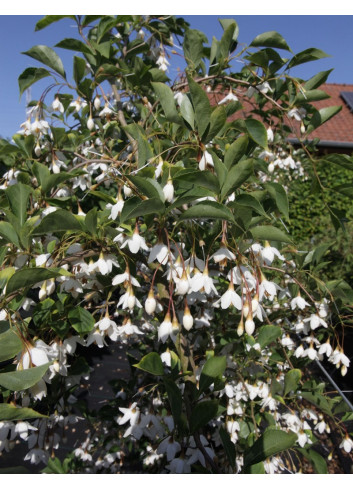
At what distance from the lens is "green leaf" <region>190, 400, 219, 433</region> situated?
2.78 feet

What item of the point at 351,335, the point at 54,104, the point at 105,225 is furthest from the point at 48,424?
the point at 351,335

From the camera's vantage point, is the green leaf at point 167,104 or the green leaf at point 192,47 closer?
the green leaf at point 167,104

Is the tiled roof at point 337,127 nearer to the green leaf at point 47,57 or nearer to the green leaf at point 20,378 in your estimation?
the green leaf at point 47,57

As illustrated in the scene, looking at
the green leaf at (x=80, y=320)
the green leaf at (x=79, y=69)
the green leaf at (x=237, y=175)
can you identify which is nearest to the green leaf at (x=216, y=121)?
the green leaf at (x=237, y=175)

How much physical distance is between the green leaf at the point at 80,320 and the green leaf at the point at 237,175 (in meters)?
0.55

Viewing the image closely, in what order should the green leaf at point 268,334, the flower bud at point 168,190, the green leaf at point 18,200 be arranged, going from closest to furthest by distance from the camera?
the flower bud at point 168,190, the green leaf at point 18,200, the green leaf at point 268,334

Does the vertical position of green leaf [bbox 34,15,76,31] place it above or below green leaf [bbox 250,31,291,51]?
above

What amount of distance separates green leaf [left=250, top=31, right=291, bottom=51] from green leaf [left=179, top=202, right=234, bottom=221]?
0.80 meters

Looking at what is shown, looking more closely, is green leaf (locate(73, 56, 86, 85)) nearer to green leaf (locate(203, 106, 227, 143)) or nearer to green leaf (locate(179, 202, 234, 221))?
green leaf (locate(203, 106, 227, 143))

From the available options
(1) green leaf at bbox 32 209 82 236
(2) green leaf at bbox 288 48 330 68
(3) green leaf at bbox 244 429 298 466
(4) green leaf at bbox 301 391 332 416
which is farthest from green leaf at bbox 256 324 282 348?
(2) green leaf at bbox 288 48 330 68

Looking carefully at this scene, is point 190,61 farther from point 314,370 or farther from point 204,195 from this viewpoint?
point 314,370

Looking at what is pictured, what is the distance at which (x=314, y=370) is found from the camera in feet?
13.0

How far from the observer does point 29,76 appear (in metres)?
1.36

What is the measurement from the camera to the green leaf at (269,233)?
0.93 meters
